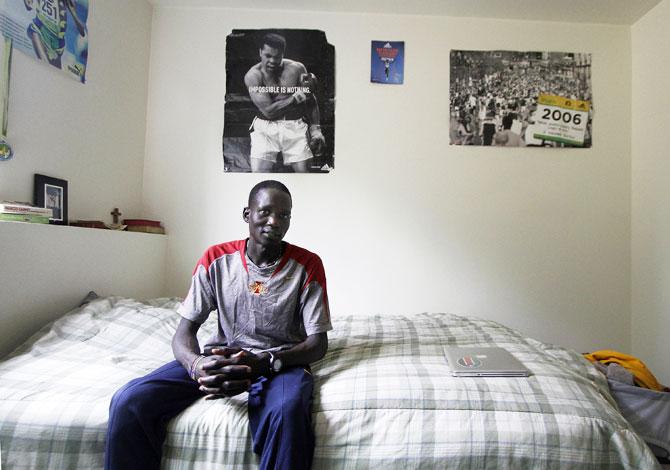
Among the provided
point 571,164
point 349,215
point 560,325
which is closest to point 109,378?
point 349,215

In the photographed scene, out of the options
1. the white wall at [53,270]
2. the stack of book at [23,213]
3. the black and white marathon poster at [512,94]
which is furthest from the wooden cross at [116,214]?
the black and white marathon poster at [512,94]

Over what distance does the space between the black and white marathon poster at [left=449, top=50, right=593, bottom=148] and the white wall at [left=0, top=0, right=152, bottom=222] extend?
2.26 metres

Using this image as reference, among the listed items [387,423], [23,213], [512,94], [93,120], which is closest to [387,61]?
[512,94]

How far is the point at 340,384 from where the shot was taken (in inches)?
46.3

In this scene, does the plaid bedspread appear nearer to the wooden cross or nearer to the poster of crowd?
the wooden cross

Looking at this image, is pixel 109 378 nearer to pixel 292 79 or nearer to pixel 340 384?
pixel 340 384

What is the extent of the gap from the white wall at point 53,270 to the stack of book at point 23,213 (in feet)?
0.09

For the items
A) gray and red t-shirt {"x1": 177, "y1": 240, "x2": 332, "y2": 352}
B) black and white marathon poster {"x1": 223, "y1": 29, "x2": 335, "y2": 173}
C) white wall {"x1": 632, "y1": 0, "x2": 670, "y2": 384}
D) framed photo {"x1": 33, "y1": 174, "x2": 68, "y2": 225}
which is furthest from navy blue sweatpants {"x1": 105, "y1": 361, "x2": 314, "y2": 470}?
white wall {"x1": 632, "y1": 0, "x2": 670, "y2": 384}

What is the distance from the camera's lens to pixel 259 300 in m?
1.31

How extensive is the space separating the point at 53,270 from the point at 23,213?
295mm

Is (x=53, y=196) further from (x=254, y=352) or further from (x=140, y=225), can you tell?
(x=254, y=352)

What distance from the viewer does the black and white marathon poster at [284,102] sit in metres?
2.76

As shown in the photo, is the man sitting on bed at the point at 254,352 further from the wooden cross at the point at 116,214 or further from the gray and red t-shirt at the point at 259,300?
the wooden cross at the point at 116,214

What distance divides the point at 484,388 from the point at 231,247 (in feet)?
3.14
